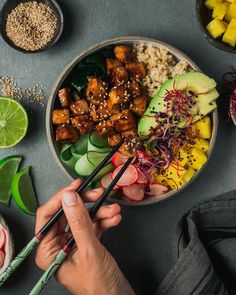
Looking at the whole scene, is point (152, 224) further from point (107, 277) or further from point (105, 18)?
point (105, 18)

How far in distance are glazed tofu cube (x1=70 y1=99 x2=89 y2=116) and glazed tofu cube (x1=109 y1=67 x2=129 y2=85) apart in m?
0.12

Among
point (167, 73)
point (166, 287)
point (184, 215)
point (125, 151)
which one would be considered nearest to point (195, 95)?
point (167, 73)

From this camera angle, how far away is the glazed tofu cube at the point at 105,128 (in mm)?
1938

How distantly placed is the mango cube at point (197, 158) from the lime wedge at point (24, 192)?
57cm

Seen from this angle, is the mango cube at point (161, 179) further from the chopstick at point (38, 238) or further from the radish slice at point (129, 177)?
the chopstick at point (38, 238)

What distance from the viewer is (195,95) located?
6.15 ft

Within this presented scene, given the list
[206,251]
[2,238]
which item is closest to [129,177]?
[206,251]

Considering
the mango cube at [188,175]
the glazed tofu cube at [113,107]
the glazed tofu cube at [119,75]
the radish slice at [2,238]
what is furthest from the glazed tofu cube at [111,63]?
the radish slice at [2,238]

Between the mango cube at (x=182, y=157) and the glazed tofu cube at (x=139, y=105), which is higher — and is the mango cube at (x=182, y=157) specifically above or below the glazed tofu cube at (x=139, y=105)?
below

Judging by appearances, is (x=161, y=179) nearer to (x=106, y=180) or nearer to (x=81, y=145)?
(x=106, y=180)

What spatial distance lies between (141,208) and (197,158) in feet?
0.96

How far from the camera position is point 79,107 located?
1942 mm

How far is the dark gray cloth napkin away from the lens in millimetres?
1870

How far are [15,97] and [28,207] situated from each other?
1.29ft
